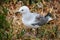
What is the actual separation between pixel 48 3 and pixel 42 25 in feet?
4.02

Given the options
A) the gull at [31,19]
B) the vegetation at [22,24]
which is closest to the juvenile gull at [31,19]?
the gull at [31,19]

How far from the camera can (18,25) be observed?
5.61 meters

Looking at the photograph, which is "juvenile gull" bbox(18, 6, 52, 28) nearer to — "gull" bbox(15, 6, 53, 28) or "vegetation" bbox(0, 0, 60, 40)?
"gull" bbox(15, 6, 53, 28)

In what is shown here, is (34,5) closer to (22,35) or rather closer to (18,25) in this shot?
(18,25)

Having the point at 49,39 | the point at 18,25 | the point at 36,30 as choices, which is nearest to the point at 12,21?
the point at 18,25

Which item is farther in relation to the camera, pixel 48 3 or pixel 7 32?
pixel 48 3

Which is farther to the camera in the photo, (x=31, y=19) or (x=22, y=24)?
(x=22, y=24)

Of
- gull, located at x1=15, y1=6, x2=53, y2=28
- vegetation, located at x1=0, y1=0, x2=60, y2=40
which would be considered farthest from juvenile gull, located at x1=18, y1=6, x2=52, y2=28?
vegetation, located at x1=0, y1=0, x2=60, y2=40

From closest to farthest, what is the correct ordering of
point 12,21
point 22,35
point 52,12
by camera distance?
1. point 22,35
2. point 12,21
3. point 52,12

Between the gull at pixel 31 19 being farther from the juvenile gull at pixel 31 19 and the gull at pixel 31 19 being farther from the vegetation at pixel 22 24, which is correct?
the vegetation at pixel 22 24

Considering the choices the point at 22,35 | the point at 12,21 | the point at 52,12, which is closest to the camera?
the point at 22,35

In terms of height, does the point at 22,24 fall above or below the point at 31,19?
below

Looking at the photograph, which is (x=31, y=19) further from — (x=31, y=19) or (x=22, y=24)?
(x=22, y=24)

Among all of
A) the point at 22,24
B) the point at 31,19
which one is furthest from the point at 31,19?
the point at 22,24
